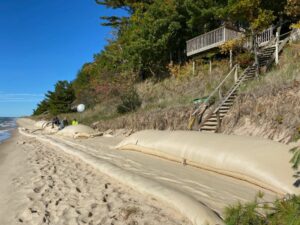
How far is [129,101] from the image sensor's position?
23.8 m

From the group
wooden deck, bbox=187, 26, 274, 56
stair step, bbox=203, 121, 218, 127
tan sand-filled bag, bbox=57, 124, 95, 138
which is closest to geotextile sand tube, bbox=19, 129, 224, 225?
stair step, bbox=203, 121, 218, 127

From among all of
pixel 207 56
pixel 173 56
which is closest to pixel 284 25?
pixel 207 56

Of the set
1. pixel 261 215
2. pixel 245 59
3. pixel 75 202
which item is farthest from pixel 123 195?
pixel 245 59

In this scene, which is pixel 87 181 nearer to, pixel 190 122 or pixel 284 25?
pixel 190 122

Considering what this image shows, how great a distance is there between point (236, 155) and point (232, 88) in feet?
29.1

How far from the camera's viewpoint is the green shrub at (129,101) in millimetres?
23531

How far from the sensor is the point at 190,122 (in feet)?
46.8

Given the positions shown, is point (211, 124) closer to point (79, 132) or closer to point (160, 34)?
point (79, 132)

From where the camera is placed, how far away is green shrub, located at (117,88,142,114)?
2353 cm

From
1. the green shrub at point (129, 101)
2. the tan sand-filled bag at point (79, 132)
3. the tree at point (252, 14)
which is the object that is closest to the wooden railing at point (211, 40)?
the tree at point (252, 14)

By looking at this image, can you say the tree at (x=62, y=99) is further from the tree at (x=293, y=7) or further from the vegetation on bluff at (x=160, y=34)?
the tree at (x=293, y=7)

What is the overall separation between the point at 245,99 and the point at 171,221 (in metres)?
8.59

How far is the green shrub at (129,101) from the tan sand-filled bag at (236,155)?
1324 cm

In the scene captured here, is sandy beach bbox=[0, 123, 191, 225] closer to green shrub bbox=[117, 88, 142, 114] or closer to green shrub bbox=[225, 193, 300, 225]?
green shrub bbox=[225, 193, 300, 225]
